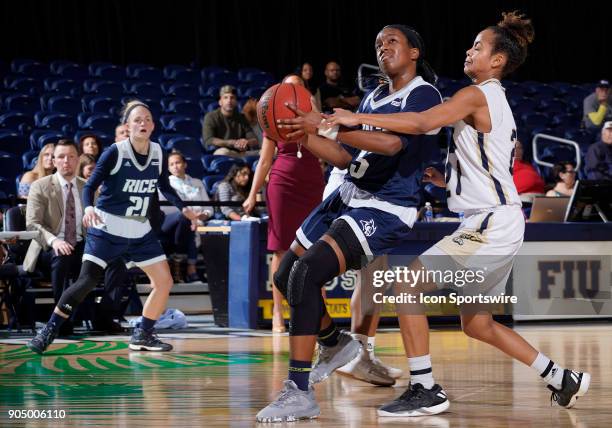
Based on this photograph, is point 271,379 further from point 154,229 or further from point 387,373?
point 154,229

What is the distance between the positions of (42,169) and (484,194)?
230 inches

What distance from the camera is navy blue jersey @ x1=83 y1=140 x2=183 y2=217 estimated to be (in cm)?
677

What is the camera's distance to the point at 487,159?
4156 millimetres

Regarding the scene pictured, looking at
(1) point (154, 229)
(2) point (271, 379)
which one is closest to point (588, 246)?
(1) point (154, 229)

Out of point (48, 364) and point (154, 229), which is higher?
point (154, 229)

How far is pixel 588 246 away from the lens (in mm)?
8703

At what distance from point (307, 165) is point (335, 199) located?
133 inches

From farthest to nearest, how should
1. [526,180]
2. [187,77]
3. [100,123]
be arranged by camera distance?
[187,77] < [100,123] < [526,180]

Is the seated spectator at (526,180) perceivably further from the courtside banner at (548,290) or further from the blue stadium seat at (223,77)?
the blue stadium seat at (223,77)

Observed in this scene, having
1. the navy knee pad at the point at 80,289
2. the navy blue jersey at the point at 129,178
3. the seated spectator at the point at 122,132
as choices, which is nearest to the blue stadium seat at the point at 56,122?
the seated spectator at the point at 122,132

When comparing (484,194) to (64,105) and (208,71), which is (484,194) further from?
(208,71)

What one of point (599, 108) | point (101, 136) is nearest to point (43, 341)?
point (101, 136)

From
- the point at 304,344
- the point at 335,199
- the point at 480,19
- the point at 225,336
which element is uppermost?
the point at 480,19

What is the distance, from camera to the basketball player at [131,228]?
6758 mm
